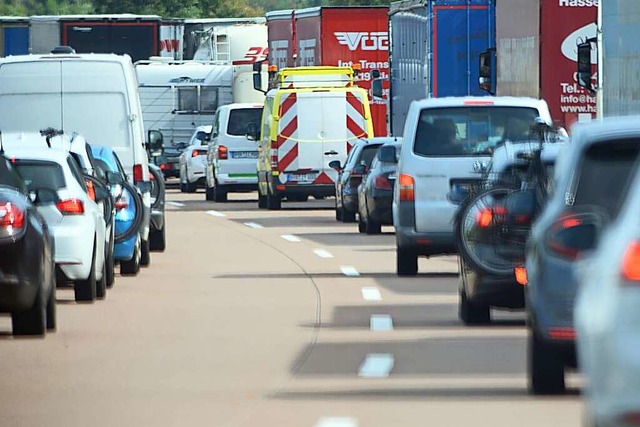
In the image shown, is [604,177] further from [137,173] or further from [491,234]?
[137,173]

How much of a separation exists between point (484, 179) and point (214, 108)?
117ft

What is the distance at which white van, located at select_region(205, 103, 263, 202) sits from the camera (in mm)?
39719

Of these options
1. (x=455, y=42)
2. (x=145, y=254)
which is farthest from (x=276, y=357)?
(x=455, y=42)

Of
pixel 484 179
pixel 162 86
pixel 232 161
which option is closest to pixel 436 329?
pixel 484 179

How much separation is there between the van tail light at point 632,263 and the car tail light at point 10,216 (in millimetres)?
7746

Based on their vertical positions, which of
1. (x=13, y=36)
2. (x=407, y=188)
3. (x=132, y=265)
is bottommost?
(x=132, y=265)

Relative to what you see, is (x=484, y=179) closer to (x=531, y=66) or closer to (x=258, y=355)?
(x=258, y=355)

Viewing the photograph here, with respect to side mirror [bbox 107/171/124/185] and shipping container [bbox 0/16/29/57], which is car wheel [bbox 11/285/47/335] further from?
shipping container [bbox 0/16/29/57]

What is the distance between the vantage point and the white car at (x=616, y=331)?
611cm

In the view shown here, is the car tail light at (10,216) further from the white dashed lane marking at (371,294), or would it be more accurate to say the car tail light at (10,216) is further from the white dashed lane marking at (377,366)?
the white dashed lane marking at (371,294)

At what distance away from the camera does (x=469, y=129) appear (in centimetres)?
1886

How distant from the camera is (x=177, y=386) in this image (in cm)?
1148

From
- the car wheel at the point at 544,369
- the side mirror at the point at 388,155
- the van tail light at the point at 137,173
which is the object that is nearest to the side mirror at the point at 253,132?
the van tail light at the point at 137,173

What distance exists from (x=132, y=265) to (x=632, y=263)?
1479cm
